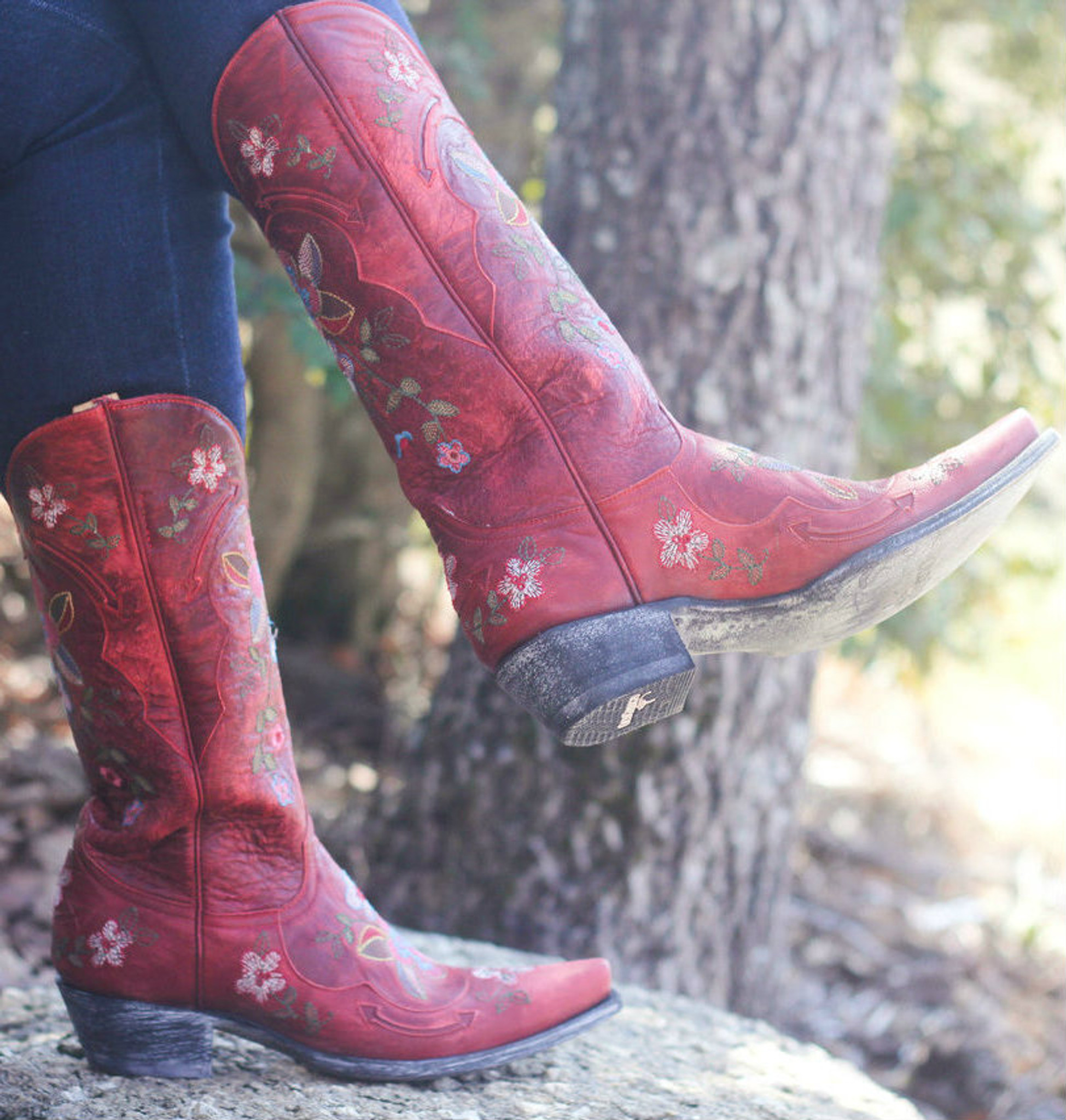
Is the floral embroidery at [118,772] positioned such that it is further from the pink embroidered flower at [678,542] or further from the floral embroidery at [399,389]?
the pink embroidered flower at [678,542]

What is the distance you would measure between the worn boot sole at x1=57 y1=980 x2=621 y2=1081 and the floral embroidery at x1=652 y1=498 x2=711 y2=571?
601mm

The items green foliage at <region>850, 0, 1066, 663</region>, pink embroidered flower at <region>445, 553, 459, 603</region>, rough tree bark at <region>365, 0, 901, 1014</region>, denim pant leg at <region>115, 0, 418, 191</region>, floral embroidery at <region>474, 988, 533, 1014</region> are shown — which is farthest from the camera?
green foliage at <region>850, 0, 1066, 663</region>

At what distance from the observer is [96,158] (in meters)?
1.05

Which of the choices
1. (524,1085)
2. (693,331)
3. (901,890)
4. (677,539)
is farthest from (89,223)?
(901,890)

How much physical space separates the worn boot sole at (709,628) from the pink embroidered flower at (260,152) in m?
0.47

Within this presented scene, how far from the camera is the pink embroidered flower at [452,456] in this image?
1078mm

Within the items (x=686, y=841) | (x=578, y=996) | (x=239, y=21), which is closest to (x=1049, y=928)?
(x=686, y=841)

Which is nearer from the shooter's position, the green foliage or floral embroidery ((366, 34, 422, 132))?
floral embroidery ((366, 34, 422, 132))

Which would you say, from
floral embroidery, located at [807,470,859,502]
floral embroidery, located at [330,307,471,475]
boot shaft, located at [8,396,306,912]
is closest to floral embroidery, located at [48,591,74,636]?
boot shaft, located at [8,396,306,912]

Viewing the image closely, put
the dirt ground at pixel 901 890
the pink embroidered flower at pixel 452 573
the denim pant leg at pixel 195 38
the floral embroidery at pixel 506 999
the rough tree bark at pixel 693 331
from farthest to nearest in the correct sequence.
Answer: the dirt ground at pixel 901 890 → the rough tree bark at pixel 693 331 → the floral embroidery at pixel 506 999 → the pink embroidered flower at pixel 452 573 → the denim pant leg at pixel 195 38

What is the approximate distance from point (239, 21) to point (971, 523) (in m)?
0.82

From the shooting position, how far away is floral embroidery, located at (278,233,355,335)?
1.05 metres

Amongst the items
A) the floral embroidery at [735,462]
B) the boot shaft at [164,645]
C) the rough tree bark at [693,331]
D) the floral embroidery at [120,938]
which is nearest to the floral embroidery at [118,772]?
the boot shaft at [164,645]

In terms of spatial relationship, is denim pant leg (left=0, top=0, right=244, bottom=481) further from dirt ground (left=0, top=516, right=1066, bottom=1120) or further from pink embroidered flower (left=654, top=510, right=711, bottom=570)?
dirt ground (left=0, top=516, right=1066, bottom=1120)
